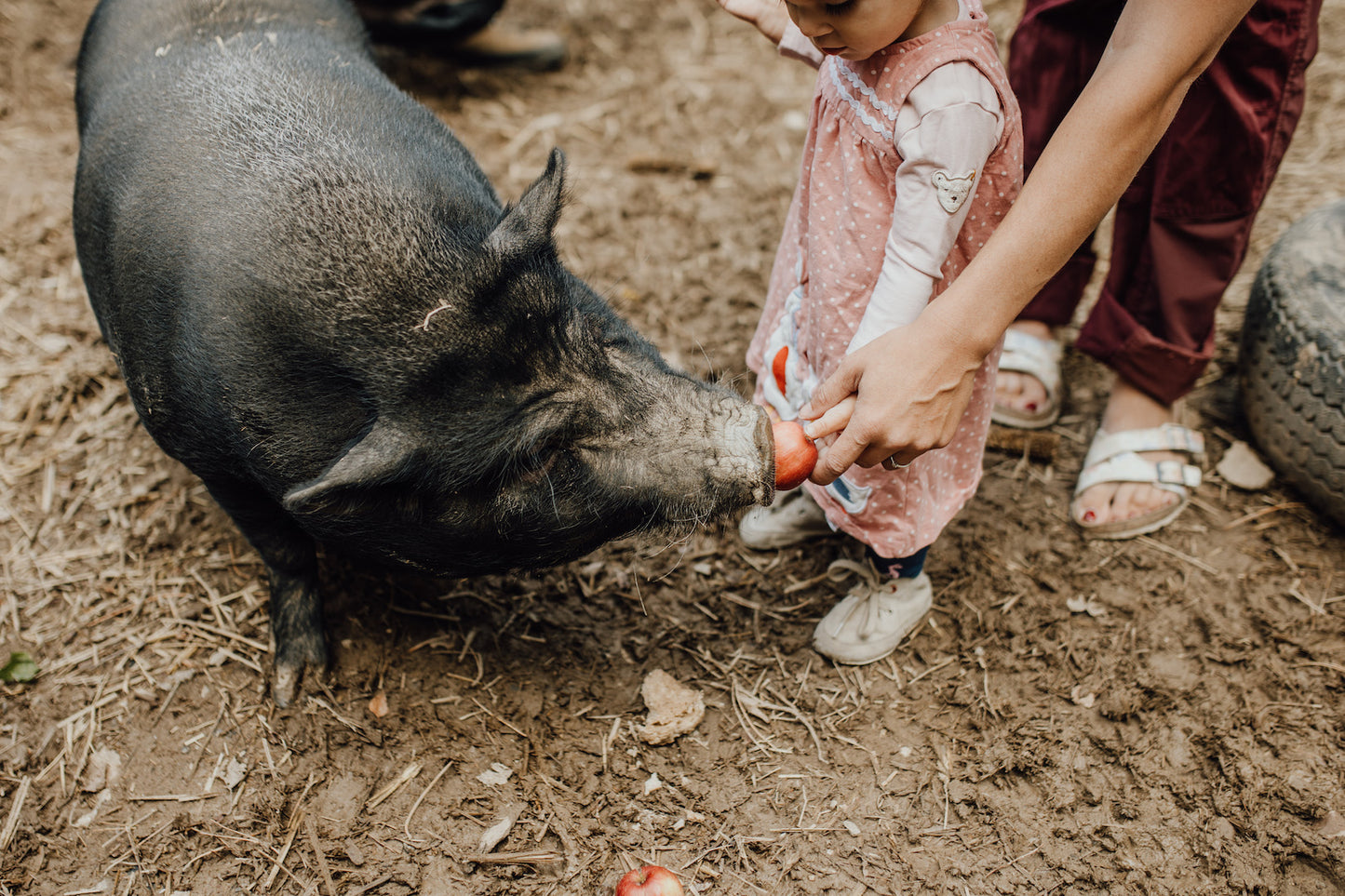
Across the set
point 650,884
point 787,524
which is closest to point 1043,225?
point 787,524

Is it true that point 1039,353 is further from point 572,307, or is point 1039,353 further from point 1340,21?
point 1340,21

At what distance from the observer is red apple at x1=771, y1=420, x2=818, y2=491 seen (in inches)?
74.8

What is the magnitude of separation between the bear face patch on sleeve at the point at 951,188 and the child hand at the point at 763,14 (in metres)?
0.69

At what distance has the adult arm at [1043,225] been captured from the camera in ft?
5.08

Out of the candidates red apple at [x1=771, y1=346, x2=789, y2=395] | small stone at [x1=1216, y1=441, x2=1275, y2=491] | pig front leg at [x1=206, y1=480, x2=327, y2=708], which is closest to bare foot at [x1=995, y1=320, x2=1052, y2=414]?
small stone at [x1=1216, y1=441, x2=1275, y2=491]

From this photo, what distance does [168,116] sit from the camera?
2270 millimetres

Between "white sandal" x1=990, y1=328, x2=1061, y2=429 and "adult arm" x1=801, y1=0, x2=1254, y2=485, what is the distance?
140cm

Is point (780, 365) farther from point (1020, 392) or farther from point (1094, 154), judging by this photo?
point (1020, 392)

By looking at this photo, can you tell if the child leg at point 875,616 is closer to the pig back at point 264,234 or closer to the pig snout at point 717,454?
the pig snout at point 717,454

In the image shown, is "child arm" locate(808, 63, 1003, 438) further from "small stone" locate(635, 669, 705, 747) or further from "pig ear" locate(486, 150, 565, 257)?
"small stone" locate(635, 669, 705, 747)

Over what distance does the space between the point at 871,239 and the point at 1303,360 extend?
5.42 feet

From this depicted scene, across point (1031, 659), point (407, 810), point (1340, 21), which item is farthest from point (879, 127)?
point (1340, 21)

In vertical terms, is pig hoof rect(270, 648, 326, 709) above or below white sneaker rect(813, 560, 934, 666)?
below

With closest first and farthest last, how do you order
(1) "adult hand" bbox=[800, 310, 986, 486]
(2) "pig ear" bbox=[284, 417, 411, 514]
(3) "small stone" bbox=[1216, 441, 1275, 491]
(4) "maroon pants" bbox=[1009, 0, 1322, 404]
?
(1) "adult hand" bbox=[800, 310, 986, 486] < (2) "pig ear" bbox=[284, 417, 411, 514] < (4) "maroon pants" bbox=[1009, 0, 1322, 404] < (3) "small stone" bbox=[1216, 441, 1275, 491]
